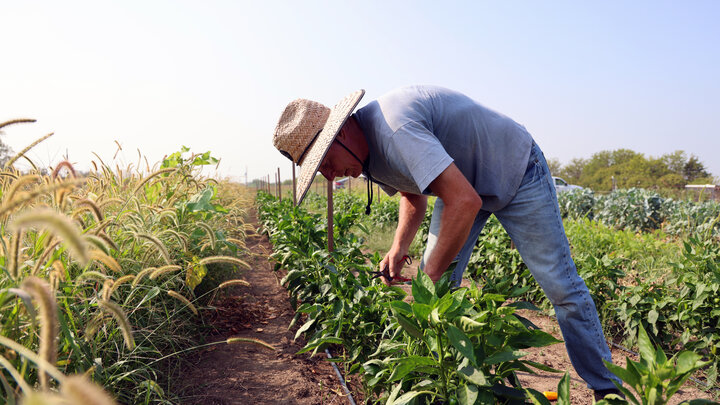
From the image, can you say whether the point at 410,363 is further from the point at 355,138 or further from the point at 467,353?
the point at 355,138

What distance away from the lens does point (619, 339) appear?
378cm

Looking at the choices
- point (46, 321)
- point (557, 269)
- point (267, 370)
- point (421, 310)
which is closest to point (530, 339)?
point (421, 310)

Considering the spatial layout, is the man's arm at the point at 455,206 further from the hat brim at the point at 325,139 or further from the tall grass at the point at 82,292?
the tall grass at the point at 82,292

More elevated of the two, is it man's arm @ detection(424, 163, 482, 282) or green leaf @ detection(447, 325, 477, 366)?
man's arm @ detection(424, 163, 482, 282)

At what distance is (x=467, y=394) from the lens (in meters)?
1.39

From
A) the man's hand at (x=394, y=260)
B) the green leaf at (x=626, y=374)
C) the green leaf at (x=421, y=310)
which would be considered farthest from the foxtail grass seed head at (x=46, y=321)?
the man's hand at (x=394, y=260)

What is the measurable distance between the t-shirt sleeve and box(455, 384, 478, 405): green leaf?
0.78m

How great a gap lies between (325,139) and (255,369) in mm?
1656

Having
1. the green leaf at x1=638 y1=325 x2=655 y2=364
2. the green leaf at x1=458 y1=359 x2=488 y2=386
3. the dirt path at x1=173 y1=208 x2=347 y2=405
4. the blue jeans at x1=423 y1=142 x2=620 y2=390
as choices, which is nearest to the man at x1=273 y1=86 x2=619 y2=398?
the blue jeans at x1=423 y1=142 x2=620 y2=390

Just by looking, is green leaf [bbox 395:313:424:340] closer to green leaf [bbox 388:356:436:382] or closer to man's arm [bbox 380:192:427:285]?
green leaf [bbox 388:356:436:382]

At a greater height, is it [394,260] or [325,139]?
[325,139]

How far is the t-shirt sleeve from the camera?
5.86ft

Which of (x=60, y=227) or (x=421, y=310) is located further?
(x=421, y=310)

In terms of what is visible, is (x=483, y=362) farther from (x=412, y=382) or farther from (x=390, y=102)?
(x=390, y=102)
